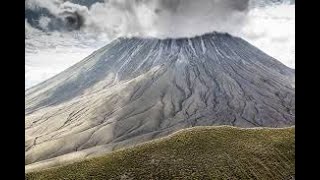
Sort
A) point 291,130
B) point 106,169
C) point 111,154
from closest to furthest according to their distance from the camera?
point 106,169 → point 111,154 → point 291,130

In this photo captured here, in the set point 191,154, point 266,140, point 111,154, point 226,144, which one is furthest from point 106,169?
point 266,140
